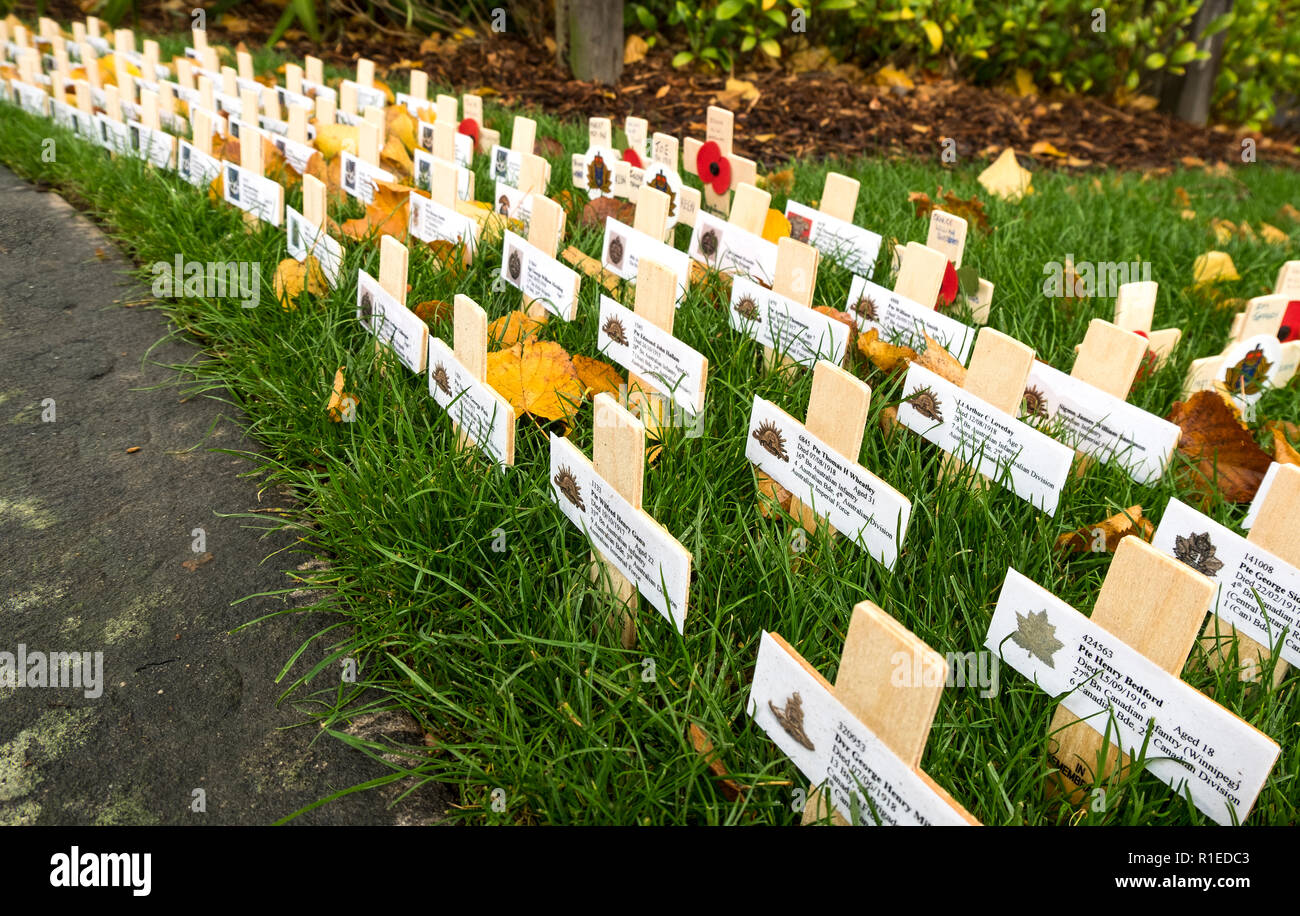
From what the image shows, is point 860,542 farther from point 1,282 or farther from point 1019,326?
point 1,282

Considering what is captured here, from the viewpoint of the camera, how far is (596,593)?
64.1 inches

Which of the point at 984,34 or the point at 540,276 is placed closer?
the point at 540,276

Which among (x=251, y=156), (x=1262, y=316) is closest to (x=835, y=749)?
(x=1262, y=316)

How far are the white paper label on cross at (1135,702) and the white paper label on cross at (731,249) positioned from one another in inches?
54.4

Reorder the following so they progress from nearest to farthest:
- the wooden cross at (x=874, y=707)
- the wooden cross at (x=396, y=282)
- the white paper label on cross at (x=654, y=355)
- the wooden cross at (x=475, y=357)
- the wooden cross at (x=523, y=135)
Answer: the wooden cross at (x=874, y=707), the wooden cross at (x=475, y=357), the white paper label on cross at (x=654, y=355), the wooden cross at (x=396, y=282), the wooden cross at (x=523, y=135)

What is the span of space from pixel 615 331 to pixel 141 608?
108 cm

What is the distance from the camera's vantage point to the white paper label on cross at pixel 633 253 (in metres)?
2.44

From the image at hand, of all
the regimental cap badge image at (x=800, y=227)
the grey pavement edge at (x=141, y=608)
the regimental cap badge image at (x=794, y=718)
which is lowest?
the grey pavement edge at (x=141, y=608)

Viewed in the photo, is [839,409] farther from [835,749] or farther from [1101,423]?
[1101,423]

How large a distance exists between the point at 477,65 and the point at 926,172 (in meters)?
2.99

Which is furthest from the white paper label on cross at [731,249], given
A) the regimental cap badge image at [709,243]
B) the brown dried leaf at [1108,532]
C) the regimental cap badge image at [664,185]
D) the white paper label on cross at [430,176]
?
the brown dried leaf at [1108,532]

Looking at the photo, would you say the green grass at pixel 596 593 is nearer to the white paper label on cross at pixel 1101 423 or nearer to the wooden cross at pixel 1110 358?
the white paper label on cross at pixel 1101 423
